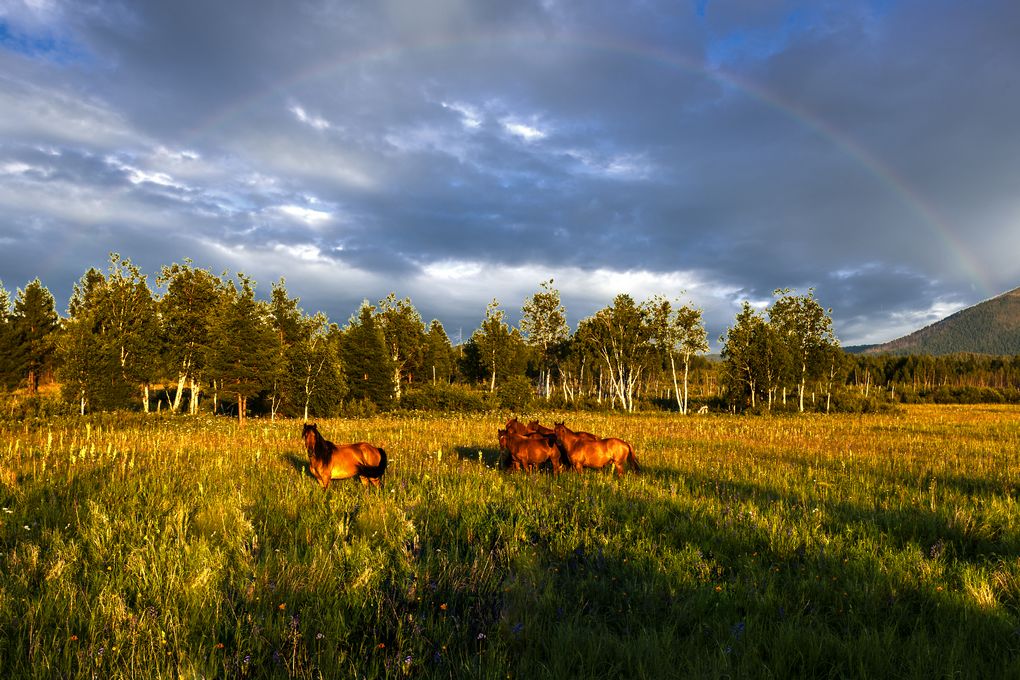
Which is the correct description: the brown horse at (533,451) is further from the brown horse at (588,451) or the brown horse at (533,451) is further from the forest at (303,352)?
the forest at (303,352)

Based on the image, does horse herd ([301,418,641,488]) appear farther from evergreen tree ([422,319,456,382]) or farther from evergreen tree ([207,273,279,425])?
evergreen tree ([422,319,456,382])

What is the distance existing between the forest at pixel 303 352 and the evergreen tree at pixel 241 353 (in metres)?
0.10

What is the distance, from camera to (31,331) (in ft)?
169

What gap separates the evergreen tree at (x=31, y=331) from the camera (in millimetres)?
48906

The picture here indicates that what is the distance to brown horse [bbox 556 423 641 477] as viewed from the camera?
8.85 meters

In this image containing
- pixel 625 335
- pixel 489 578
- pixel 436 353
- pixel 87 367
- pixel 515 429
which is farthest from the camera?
pixel 436 353

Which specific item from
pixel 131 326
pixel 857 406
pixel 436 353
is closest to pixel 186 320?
pixel 131 326

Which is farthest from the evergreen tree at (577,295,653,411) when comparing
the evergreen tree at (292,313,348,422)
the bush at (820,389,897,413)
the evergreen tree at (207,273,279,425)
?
the evergreen tree at (207,273,279,425)

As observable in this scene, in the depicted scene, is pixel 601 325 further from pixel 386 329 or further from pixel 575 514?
pixel 575 514

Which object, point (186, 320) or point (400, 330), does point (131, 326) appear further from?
point (400, 330)

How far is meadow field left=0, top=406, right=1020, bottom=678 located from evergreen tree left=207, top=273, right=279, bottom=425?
26.3 m

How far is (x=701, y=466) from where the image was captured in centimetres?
1039

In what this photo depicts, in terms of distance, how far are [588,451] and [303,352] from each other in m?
37.5

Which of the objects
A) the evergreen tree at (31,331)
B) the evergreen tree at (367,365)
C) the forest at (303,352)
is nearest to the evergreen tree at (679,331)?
the forest at (303,352)
